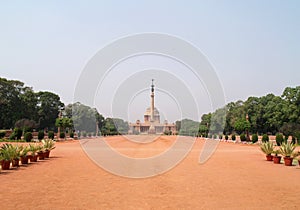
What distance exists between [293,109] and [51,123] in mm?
47315

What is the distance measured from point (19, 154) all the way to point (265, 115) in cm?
5556

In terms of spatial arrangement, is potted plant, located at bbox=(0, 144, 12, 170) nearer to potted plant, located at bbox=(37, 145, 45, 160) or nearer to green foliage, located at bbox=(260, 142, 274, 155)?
potted plant, located at bbox=(37, 145, 45, 160)

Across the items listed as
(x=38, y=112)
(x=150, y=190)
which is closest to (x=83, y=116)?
(x=38, y=112)

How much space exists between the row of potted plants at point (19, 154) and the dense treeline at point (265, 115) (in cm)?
2679

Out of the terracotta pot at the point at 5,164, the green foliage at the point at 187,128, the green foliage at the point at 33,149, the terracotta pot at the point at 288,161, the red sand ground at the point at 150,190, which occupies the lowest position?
the red sand ground at the point at 150,190

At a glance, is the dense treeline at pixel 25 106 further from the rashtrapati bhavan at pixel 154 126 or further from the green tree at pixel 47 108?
the rashtrapati bhavan at pixel 154 126

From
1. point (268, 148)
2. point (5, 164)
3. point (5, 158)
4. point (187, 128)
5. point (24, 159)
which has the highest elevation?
point (187, 128)

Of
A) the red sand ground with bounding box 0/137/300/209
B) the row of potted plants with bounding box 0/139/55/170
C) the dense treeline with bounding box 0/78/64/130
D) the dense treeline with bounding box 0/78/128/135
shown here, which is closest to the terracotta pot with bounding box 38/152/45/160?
the row of potted plants with bounding box 0/139/55/170

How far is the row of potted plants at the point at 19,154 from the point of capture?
1330 cm

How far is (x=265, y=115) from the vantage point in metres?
62.8

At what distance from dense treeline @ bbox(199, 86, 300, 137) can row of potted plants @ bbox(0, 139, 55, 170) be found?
87.9 ft

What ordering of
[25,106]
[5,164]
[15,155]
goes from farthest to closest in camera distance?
[25,106]
[15,155]
[5,164]

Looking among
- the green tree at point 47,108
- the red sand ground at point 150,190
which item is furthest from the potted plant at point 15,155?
the green tree at point 47,108

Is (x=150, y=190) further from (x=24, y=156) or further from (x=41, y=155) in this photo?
(x=41, y=155)
